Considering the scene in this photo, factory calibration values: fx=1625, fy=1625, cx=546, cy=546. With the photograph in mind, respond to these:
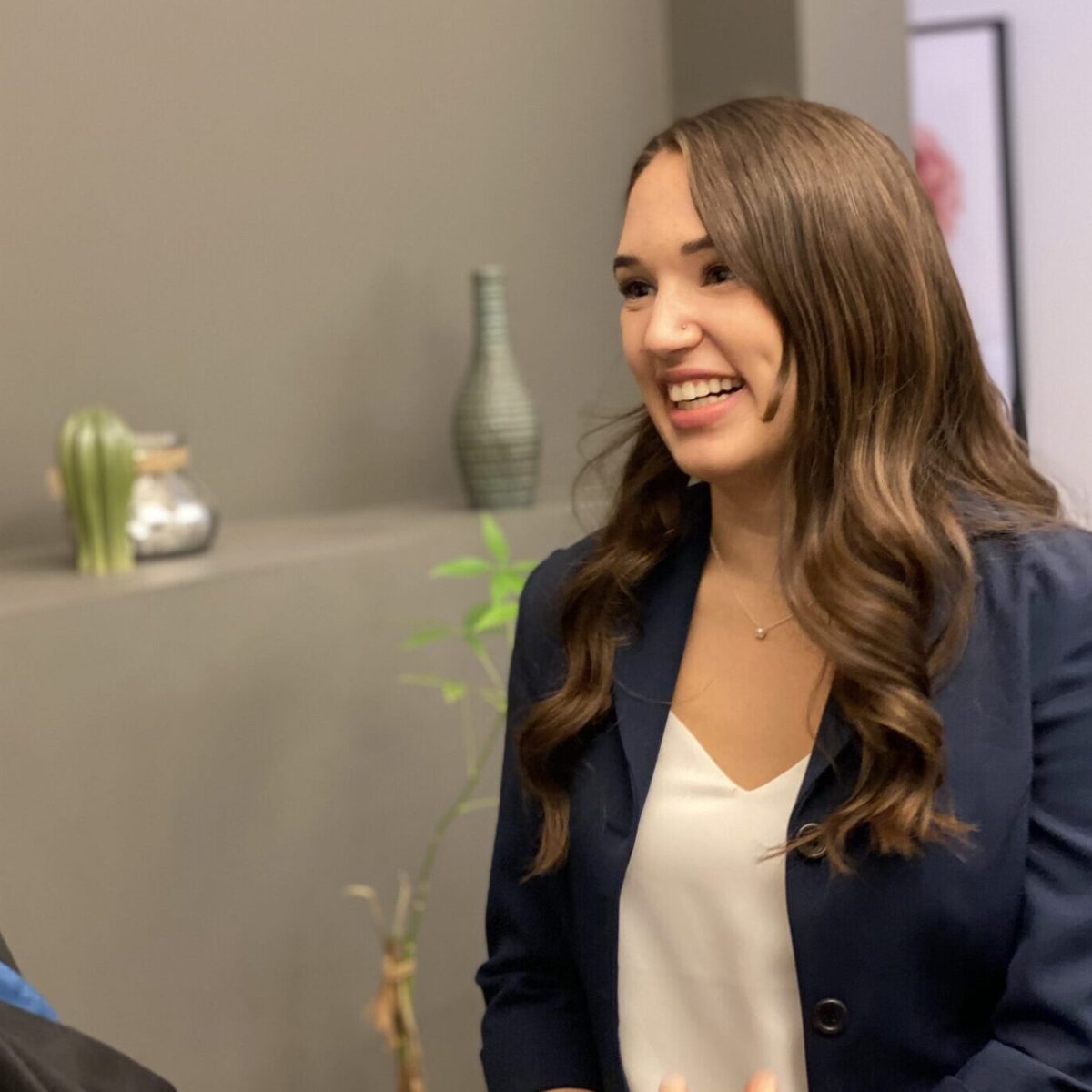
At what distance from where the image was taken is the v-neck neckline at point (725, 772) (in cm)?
139

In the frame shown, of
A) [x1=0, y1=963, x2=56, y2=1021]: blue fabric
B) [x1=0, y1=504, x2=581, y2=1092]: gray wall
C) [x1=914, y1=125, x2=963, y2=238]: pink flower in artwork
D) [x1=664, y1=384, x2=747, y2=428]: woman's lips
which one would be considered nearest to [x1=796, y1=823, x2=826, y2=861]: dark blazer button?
[x1=664, y1=384, x2=747, y2=428]: woman's lips

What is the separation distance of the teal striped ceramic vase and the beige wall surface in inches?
8.3

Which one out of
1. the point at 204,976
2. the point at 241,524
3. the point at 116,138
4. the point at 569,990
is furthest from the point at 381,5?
the point at 569,990

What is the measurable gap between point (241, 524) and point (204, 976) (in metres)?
0.81

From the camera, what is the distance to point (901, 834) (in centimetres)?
129

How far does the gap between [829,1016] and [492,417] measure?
1.64 metres

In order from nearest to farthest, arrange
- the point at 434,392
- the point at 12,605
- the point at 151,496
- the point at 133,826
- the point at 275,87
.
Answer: the point at 12,605 < the point at 133,826 < the point at 151,496 < the point at 275,87 < the point at 434,392

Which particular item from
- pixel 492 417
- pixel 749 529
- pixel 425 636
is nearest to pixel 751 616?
pixel 749 529

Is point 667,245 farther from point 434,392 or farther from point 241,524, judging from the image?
point 434,392

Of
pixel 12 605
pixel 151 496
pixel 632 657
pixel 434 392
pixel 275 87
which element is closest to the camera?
pixel 632 657

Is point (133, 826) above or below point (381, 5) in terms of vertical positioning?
below

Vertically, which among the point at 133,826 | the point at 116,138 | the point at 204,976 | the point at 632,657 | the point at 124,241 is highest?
the point at 116,138

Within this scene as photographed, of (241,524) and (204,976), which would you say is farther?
(241,524)

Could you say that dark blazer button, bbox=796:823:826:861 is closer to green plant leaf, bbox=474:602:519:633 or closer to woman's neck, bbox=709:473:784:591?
woman's neck, bbox=709:473:784:591
